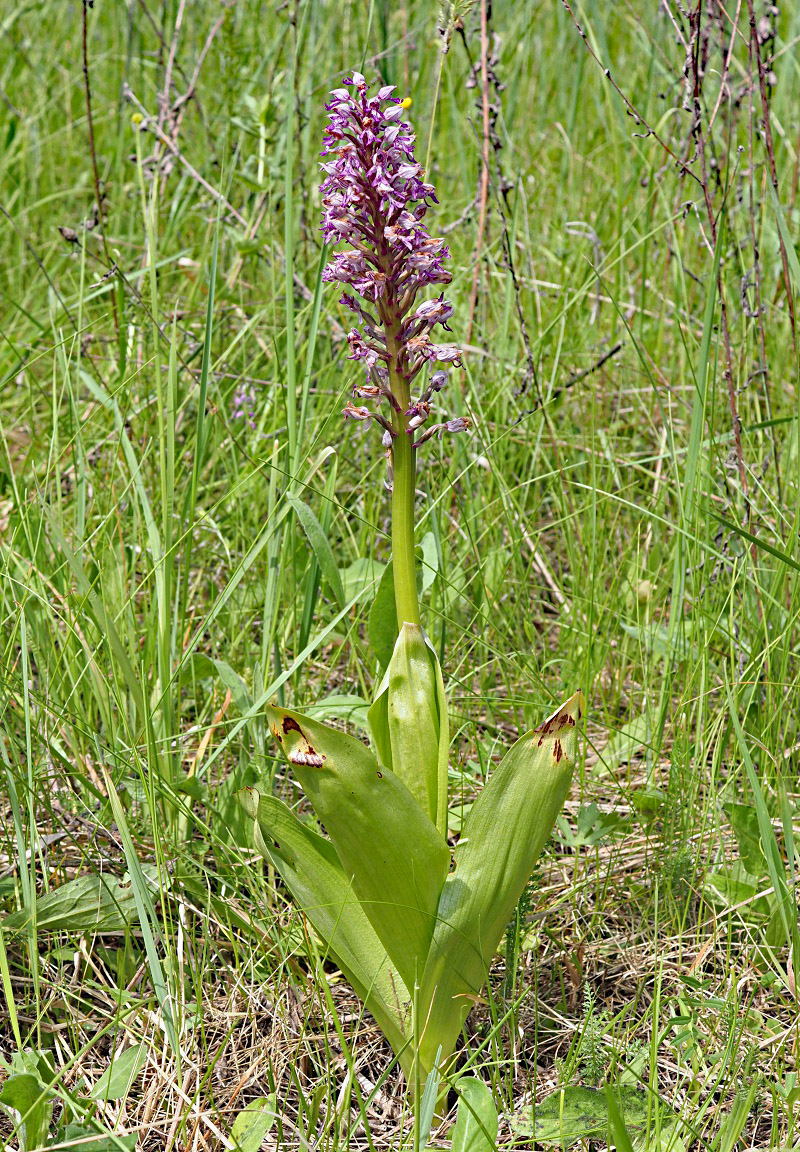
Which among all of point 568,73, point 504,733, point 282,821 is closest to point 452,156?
point 568,73

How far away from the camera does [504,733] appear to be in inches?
83.7

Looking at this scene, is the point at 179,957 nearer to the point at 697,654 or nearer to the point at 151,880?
the point at 151,880

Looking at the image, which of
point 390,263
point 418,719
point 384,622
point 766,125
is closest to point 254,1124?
point 418,719

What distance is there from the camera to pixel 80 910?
1562 millimetres

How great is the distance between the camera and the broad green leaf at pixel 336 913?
4.42 feet

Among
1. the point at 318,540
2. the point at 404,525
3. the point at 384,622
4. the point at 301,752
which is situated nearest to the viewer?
the point at 301,752

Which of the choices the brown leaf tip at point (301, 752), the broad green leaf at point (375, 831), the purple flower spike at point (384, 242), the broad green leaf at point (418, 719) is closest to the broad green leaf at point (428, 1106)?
the broad green leaf at point (375, 831)

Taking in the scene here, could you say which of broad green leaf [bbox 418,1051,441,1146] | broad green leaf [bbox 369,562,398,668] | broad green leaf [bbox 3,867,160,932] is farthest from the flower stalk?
broad green leaf [bbox 3,867,160,932]

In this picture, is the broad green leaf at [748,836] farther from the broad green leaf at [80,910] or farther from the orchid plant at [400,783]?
the broad green leaf at [80,910]

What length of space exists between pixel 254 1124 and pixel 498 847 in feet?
1.58

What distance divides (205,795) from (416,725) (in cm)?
60

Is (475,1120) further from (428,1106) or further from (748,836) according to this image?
(748,836)

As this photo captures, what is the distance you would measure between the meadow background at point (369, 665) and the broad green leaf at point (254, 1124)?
10 millimetres

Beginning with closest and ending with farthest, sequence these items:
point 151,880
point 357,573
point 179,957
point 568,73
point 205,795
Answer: point 179,957, point 151,880, point 205,795, point 357,573, point 568,73
